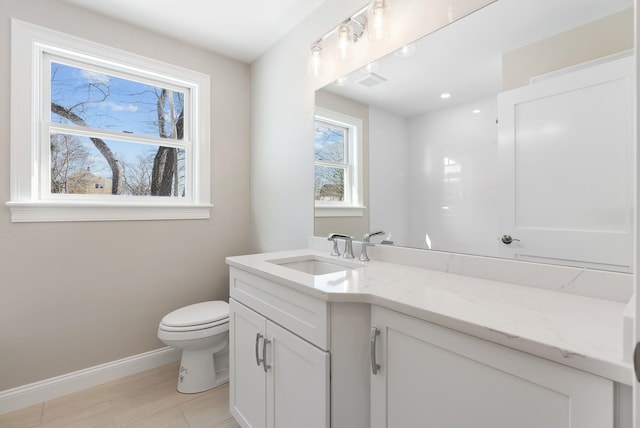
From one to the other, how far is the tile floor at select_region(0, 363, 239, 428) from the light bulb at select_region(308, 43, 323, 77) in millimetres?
2067

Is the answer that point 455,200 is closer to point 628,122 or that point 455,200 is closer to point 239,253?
point 628,122


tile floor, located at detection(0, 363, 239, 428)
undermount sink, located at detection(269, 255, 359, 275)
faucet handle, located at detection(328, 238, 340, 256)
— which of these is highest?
faucet handle, located at detection(328, 238, 340, 256)

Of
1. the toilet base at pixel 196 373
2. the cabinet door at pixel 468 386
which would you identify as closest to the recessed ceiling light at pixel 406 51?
the cabinet door at pixel 468 386

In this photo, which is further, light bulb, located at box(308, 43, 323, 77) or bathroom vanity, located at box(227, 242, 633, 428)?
light bulb, located at box(308, 43, 323, 77)

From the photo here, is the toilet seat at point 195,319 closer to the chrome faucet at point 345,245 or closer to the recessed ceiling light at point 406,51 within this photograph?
the chrome faucet at point 345,245

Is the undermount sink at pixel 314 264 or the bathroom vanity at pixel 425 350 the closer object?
the bathroom vanity at pixel 425 350

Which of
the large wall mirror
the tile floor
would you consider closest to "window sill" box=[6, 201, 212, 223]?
the tile floor

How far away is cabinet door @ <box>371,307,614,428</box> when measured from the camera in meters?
0.56

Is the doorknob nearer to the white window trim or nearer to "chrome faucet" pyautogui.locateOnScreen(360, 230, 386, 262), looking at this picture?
"chrome faucet" pyautogui.locateOnScreen(360, 230, 386, 262)

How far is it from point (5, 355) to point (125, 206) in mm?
1026

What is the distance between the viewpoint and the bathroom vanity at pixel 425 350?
1.88ft

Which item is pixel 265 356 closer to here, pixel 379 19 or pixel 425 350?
pixel 425 350

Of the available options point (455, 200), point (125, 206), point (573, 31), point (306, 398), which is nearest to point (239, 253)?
point (125, 206)

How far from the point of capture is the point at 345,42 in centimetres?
159
